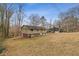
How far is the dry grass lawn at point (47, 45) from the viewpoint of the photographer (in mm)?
1914

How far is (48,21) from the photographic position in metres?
1.94

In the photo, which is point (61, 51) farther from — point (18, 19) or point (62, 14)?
point (18, 19)

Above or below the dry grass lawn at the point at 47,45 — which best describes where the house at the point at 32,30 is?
above

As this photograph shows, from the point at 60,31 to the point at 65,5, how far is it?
0.25 m

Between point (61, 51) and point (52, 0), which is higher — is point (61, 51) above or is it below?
below

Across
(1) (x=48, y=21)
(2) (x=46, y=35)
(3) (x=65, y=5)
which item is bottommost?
(2) (x=46, y=35)

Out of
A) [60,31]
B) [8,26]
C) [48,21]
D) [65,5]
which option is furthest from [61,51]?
[8,26]

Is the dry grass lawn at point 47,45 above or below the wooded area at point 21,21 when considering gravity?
below

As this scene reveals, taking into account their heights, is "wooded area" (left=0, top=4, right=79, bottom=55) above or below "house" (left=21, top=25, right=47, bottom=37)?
above

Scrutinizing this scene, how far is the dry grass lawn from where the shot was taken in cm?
191

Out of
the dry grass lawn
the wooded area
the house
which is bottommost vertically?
the dry grass lawn

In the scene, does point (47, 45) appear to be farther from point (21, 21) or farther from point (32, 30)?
point (21, 21)

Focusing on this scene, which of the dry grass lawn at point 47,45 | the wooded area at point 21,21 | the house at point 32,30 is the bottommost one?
the dry grass lawn at point 47,45

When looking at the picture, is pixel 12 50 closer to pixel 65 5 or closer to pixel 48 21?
pixel 48 21
